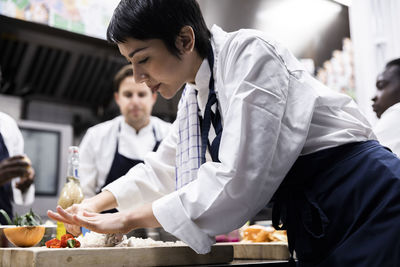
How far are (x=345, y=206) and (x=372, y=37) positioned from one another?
3.00m

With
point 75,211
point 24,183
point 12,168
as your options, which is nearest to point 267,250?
point 75,211

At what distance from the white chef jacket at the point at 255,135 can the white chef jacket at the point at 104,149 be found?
1895 millimetres

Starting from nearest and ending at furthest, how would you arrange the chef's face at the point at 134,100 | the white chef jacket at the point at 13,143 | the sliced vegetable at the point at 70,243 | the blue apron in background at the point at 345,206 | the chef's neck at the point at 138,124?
1. the blue apron in background at the point at 345,206
2. the sliced vegetable at the point at 70,243
3. the white chef jacket at the point at 13,143
4. the chef's face at the point at 134,100
5. the chef's neck at the point at 138,124

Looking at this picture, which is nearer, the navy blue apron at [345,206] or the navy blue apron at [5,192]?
the navy blue apron at [345,206]

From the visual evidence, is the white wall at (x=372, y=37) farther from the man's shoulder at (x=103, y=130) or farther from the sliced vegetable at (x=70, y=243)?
the sliced vegetable at (x=70, y=243)

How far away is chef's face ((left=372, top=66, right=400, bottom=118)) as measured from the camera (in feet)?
8.32

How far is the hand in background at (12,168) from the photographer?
5.59 feet

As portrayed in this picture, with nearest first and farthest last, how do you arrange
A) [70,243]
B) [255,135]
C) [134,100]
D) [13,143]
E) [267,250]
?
[255,135] < [70,243] < [267,250] < [13,143] < [134,100]

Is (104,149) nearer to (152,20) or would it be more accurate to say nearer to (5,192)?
(5,192)

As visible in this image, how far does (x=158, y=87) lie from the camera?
3.94 feet

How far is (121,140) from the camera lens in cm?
288

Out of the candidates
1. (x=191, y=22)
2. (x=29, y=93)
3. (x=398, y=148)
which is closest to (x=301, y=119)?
(x=191, y=22)

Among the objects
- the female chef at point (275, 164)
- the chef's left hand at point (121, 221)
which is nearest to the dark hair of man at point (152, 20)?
the female chef at point (275, 164)

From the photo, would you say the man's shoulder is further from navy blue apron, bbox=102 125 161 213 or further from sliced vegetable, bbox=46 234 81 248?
sliced vegetable, bbox=46 234 81 248
